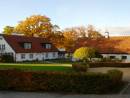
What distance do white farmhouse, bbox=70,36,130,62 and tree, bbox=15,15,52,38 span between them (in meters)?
12.3

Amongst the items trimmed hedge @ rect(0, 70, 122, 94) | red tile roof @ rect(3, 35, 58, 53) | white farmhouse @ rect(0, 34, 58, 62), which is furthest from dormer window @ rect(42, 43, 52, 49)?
trimmed hedge @ rect(0, 70, 122, 94)

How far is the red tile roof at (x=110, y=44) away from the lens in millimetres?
73250

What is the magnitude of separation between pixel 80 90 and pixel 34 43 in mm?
53831

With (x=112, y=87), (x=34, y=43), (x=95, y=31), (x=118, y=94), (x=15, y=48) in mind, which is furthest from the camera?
(x=95, y=31)

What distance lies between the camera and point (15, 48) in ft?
227

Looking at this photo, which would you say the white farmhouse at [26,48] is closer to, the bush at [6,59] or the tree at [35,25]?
the bush at [6,59]

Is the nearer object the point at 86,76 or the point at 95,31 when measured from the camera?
the point at 86,76

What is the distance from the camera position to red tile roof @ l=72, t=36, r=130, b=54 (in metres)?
73.2

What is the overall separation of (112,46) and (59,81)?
52442 mm

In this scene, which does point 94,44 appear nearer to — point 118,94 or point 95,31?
point 95,31

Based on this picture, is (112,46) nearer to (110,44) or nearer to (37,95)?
(110,44)

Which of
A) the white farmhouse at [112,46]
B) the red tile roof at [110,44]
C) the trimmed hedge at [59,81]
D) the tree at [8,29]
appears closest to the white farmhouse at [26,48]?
the white farmhouse at [112,46]

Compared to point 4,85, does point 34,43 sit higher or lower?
higher

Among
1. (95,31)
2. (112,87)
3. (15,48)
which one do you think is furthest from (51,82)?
(95,31)
